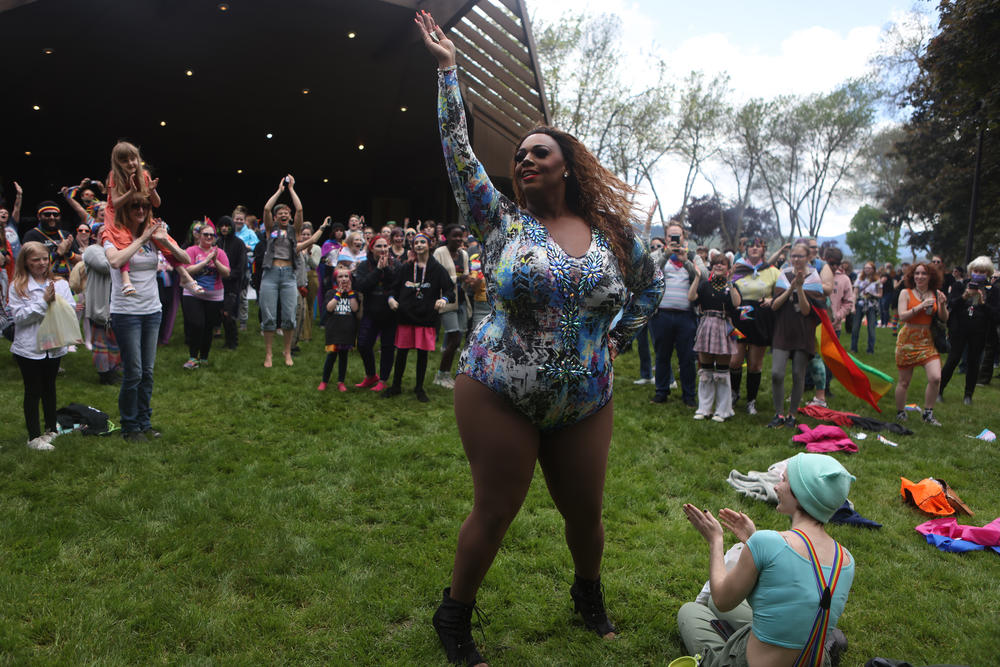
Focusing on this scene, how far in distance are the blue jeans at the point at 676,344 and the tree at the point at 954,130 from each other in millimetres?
5430

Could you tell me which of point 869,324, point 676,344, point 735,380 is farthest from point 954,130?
point 676,344

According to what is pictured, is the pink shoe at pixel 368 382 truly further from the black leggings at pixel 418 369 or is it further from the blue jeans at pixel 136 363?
the blue jeans at pixel 136 363

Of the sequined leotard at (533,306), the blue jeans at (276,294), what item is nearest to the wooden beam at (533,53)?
the blue jeans at (276,294)

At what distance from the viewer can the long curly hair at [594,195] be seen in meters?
2.64

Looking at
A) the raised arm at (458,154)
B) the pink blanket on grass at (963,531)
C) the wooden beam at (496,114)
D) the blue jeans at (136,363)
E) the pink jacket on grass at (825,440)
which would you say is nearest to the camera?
the raised arm at (458,154)

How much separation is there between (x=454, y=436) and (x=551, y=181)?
395 centimetres

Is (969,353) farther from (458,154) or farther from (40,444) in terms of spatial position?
(40,444)

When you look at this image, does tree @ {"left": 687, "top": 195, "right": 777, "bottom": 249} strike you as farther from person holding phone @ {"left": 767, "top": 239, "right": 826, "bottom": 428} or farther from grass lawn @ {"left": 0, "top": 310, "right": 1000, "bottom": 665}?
grass lawn @ {"left": 0, "top": 310, "right": 1000, "bottom": 665}

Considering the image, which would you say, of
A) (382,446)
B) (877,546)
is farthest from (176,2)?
(877,546)

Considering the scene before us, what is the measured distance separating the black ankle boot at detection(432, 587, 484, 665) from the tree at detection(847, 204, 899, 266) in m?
61.2

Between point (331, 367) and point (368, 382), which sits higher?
point (331, 367)

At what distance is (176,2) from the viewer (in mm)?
13859

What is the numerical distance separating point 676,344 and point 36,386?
6.93 meters

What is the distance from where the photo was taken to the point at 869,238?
187 ft
